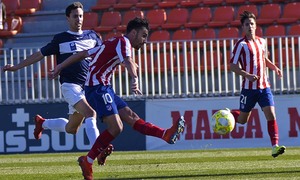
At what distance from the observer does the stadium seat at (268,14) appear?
2192cm

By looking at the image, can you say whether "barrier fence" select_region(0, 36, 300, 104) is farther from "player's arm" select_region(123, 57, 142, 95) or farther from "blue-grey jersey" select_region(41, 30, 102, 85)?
"player's arm" select_region(123, 57, 142, 95)

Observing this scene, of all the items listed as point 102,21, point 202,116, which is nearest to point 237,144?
point 202,116

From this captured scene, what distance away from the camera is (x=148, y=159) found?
14.8 m

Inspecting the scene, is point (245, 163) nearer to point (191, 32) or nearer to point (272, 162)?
point (272, 162)

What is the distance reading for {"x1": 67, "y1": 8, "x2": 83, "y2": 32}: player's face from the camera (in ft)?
39.4

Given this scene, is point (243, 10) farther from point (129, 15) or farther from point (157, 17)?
point (129, 15)

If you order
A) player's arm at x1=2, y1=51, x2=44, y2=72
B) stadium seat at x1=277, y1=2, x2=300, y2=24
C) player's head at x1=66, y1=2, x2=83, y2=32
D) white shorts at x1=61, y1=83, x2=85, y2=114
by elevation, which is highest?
stadium seat at x1=277, y1=2, x2=300, y2=24

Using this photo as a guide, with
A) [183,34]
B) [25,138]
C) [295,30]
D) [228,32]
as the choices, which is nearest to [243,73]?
[25,138]

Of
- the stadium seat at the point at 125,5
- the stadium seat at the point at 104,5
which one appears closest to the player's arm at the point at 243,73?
the stadium seat at the point at 125,5

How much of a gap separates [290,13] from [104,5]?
5.25 m

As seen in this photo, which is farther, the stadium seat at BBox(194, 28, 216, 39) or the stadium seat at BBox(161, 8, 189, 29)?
the stadium seat at BBox(161, 8, 189, 29)

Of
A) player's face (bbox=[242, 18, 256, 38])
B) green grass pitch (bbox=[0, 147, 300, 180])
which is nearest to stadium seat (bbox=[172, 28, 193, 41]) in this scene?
green grass pitch (bbox=[0, 147, 300, 180])

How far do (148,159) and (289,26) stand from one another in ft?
26.8

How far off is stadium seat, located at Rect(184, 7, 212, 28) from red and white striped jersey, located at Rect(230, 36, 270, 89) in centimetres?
899
